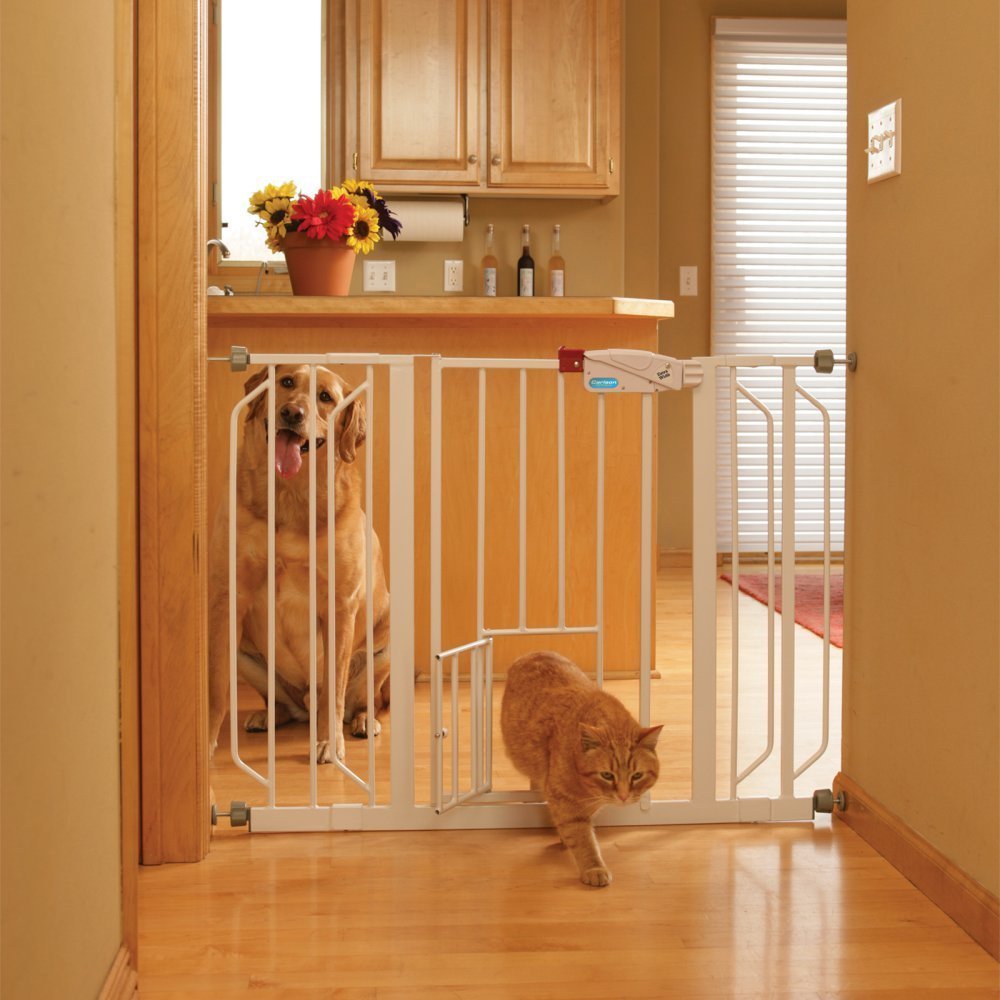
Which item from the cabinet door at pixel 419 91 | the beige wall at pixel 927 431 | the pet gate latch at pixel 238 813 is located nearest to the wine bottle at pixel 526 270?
the cabinet door at pixel 419 91

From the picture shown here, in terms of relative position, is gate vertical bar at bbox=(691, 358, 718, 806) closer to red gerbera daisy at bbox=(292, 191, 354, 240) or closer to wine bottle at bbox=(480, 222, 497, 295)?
red gerbera daisy at bbox=(292, 191, 354, 240)

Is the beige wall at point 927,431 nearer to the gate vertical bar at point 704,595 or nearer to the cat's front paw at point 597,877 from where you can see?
the gate vertical bar at point 704,595

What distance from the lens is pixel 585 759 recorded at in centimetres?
201

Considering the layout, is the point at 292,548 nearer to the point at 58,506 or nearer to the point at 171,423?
the point at 171,423

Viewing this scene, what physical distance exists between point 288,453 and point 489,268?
265 centimetres

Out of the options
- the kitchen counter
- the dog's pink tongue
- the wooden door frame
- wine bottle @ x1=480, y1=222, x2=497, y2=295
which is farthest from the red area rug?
the wooden door frame

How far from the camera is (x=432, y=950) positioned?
1706 millimetres

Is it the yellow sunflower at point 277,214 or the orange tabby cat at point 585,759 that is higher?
the yellow sunflower at point 277,214

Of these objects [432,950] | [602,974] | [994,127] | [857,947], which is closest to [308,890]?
[432,950]

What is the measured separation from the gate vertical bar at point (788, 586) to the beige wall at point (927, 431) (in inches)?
4.2

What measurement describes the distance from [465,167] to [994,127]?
3.30 meters

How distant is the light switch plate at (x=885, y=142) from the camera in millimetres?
2008

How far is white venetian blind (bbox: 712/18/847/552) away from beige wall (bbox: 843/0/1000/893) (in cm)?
342

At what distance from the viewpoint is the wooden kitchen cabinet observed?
471 cm
